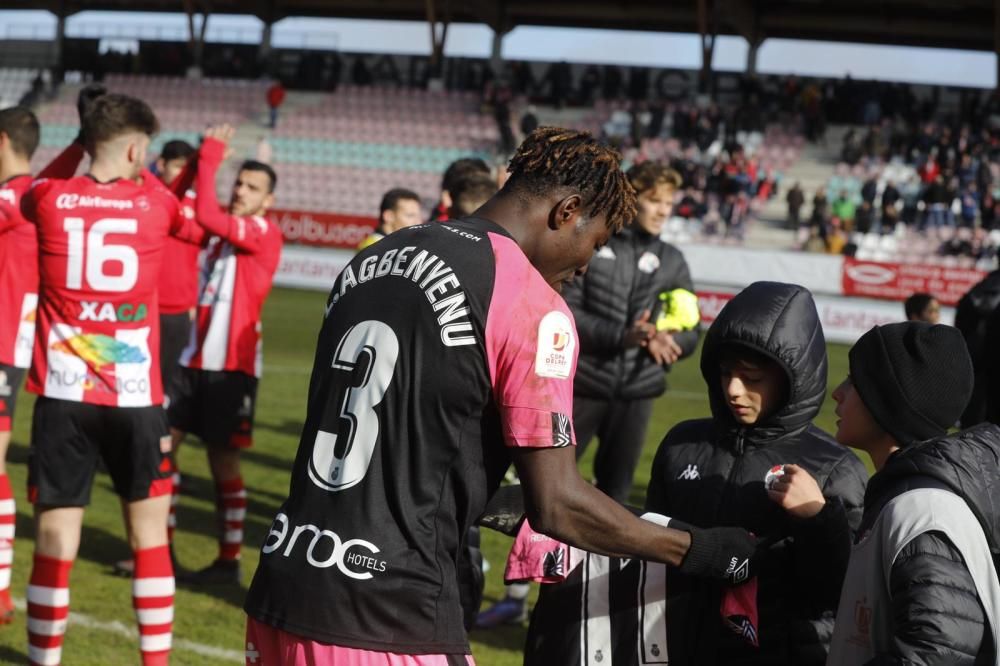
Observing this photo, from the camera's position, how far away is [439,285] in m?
2.41

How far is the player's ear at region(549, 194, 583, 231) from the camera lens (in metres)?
2.56

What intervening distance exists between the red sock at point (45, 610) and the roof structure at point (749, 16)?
34623mm

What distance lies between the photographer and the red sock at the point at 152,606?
4.65 metres

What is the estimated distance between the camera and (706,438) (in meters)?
3.34

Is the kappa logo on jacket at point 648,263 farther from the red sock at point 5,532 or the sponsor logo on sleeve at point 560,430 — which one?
the sponsor logo on sleeve at point 560,430

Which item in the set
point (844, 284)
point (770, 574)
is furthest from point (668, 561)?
point (844, 284)

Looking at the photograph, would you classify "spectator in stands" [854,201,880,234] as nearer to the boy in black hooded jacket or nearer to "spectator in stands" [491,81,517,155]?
"spectator in stands" [491,81,517,155]

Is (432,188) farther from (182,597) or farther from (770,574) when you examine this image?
(770,574)

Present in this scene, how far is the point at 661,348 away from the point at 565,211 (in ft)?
9.55

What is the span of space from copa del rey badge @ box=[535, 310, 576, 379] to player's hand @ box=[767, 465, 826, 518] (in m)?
0.68

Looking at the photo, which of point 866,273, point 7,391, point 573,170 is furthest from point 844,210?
point 573,170

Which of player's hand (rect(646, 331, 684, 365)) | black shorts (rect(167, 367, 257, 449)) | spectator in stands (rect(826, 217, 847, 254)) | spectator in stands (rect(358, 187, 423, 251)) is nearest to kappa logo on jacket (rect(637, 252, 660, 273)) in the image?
player's hand (rect(646, 331, 684, 365))

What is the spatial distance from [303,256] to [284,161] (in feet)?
48.0

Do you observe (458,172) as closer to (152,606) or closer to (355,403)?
(152,606)
